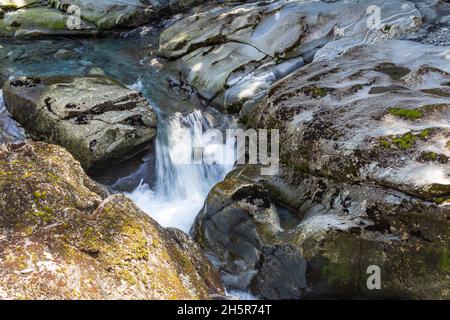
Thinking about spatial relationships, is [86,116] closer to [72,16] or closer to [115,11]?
[115,11]

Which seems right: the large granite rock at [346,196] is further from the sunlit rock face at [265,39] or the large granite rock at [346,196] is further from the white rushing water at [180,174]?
the sunlit rock face at [265,39]

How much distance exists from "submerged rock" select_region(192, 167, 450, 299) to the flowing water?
2.03 metres

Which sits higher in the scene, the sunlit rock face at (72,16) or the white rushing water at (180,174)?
the sunlit rock face at (72,16)

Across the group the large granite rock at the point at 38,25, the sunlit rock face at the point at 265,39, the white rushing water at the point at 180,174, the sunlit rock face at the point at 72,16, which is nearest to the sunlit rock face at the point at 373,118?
the sunlit rock face at the point at 265,39

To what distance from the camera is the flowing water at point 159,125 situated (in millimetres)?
10094

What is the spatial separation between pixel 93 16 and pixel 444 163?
1600 cm

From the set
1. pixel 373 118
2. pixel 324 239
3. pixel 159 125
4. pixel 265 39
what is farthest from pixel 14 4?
pixel 324 239

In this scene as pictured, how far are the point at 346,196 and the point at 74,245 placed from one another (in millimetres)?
4400

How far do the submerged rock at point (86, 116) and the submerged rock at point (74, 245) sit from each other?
412cm

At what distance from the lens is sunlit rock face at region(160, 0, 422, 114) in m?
12.0

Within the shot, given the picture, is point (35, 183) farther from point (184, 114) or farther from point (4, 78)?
point (4, 78)
